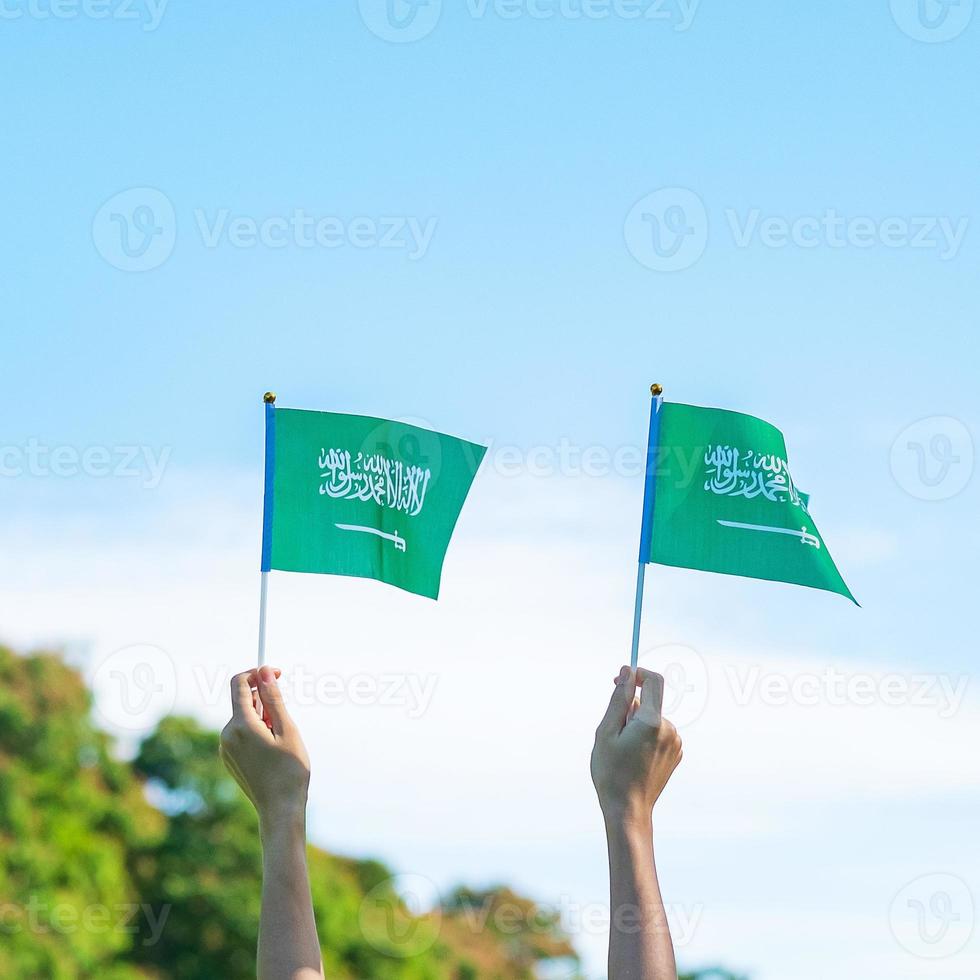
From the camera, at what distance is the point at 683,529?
18.2 feet

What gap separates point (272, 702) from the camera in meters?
3.78

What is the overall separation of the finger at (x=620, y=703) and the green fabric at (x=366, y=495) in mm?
2216

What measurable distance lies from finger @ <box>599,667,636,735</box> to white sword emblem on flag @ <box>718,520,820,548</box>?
6.50 ft

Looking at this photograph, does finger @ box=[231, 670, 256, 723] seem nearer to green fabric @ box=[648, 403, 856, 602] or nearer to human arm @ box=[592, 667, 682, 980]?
human arm @ box=[592, 667, 682, 980]

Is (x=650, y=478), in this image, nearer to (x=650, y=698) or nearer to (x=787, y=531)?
(x=787, y=531)

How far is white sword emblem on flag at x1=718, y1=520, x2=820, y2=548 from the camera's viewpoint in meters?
5.61

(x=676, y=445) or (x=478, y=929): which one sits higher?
(x=676, y=445)

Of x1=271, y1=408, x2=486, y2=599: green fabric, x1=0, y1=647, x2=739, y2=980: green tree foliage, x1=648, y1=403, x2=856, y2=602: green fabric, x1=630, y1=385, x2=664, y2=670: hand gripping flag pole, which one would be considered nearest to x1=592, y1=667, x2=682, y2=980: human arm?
x1=630, y1=385, x2=664, y2=670: hand gripping flag pole

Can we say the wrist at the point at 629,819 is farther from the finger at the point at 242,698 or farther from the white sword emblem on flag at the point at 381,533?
the white sword emblem on flag at the point at 381,533

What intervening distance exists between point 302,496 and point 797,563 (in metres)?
1.91

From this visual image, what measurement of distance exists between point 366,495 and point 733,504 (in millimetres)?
1436

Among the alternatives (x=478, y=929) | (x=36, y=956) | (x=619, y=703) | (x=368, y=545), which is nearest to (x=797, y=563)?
(x=368, y=545)

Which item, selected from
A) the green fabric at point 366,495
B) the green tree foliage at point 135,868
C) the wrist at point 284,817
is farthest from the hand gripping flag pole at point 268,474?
the green tree foliage at point 135,868

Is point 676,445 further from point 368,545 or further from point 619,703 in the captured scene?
point 619,703
